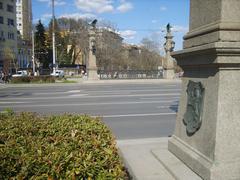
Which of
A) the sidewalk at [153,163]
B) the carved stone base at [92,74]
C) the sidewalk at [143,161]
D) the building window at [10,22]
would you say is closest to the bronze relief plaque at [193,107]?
the sidewalk at [153,163]

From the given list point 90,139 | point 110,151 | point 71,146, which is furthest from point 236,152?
point 71,146

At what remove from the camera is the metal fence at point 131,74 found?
3619cm

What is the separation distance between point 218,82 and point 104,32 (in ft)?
175

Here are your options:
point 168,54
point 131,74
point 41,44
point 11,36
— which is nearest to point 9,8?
point 11,36

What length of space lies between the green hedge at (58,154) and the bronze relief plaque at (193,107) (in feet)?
3.92

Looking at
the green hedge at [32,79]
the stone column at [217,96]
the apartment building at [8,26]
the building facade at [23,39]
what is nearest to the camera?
the stone column at [217,96]

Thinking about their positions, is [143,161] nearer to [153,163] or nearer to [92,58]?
[153,163]

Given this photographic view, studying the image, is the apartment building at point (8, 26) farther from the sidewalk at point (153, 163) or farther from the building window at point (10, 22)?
the sidewalk at point (153, 163)

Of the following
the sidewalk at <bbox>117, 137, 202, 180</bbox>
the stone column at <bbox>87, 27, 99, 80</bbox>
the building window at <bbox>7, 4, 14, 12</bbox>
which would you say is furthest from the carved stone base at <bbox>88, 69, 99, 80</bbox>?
the building window at <bbox>7, 4, 14, 12</bbox>

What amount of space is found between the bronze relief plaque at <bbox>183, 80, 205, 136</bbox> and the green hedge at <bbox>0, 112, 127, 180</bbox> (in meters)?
1.19

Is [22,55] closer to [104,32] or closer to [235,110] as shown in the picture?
[104,32]

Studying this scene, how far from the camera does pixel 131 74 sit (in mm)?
37344

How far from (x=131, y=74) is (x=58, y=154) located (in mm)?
34789

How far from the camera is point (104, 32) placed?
5525 cm
